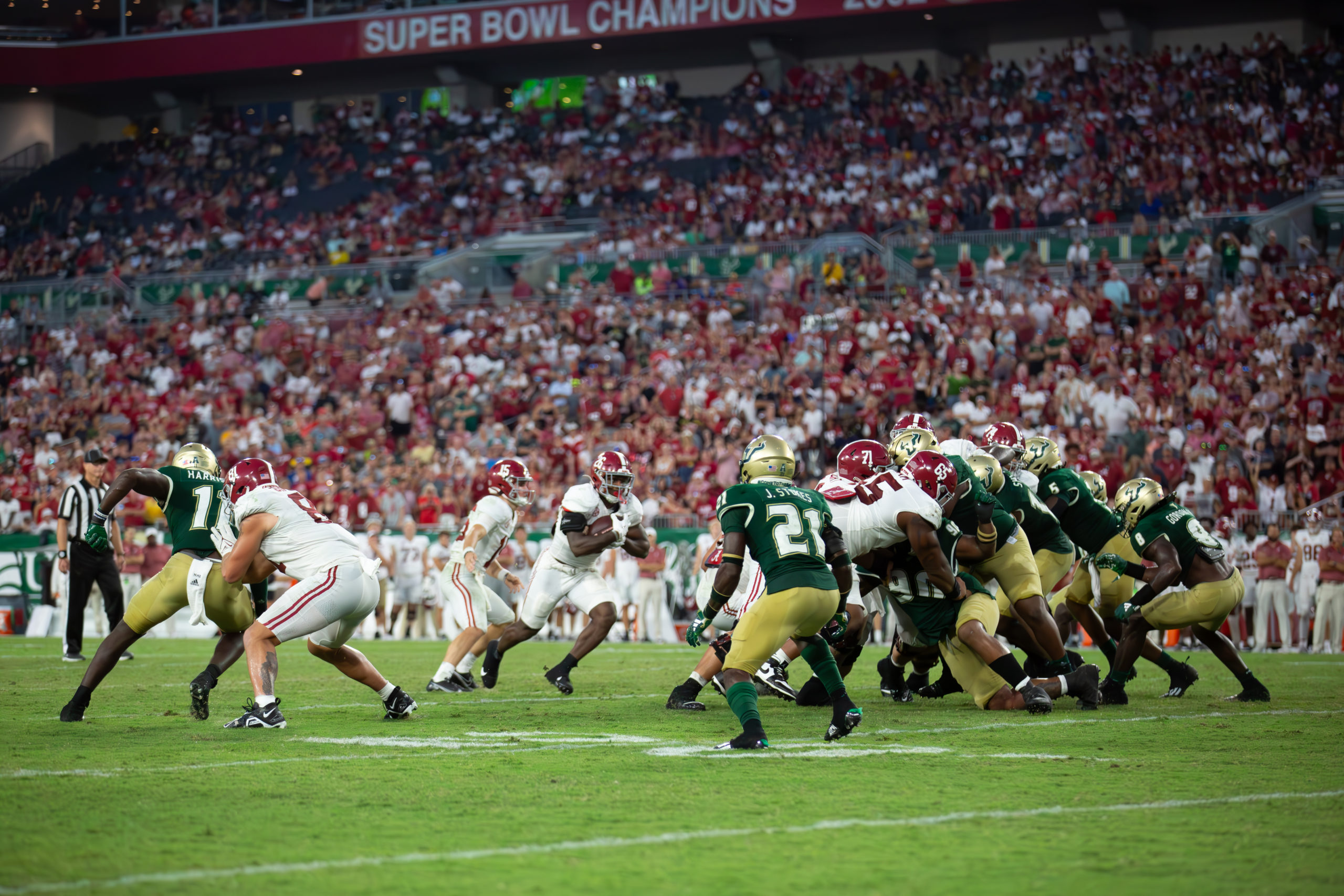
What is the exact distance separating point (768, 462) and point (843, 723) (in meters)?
1.36

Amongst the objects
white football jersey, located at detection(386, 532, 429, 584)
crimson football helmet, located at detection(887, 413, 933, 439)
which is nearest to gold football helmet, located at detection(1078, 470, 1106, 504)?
crimson football helmet, located at detection(887, 413, 933, 439)

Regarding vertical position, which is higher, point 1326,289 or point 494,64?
point 494,64

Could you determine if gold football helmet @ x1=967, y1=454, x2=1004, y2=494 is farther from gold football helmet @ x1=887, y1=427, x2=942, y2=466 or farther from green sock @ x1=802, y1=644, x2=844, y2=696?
green sock @ x1=802, y1=644, x2=844, y2=696

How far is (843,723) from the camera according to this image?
7.21 m

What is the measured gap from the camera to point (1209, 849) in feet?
15.3

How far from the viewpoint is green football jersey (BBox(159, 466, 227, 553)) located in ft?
29.0

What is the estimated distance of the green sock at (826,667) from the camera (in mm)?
7145

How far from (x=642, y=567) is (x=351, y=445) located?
7.38m

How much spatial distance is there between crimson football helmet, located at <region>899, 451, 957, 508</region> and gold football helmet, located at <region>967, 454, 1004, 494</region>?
658 mm

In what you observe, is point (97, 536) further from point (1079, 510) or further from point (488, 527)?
point (1079, 510)

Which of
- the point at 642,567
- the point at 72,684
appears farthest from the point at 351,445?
the point at 72,684

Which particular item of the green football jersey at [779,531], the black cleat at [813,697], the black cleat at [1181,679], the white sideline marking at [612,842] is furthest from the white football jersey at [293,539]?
the black cleat at [1181,679]

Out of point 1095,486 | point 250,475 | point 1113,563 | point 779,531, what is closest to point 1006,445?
point 1095,486

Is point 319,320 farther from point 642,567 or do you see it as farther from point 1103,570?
point 1103,570
